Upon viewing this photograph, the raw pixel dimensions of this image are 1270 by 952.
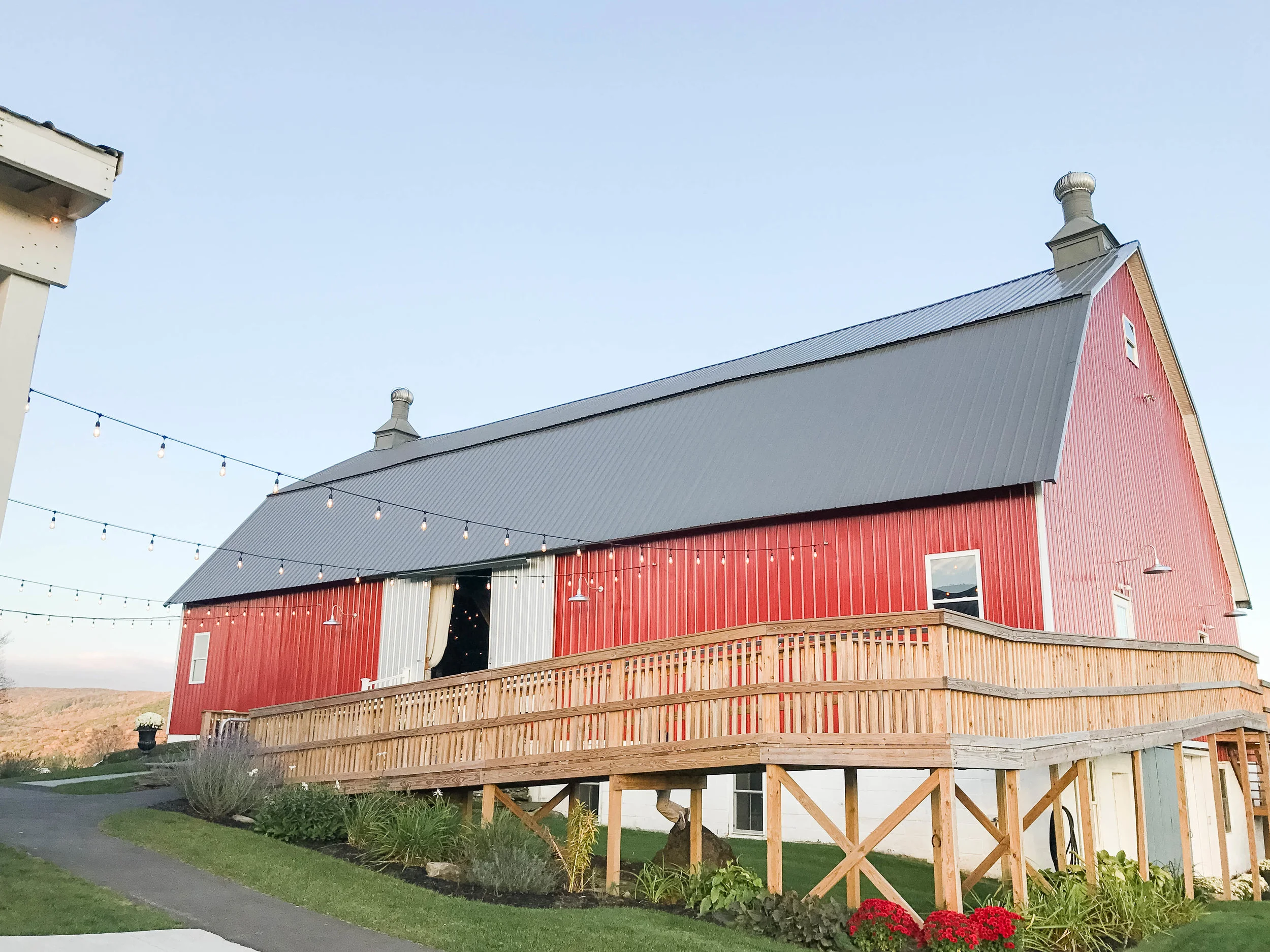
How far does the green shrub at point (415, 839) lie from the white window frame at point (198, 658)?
53.6 ft

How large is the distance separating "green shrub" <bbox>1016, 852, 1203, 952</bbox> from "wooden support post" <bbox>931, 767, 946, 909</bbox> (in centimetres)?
72

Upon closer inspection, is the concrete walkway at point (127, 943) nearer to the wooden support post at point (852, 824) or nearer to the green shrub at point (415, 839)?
the green shrub at point (415, 839)

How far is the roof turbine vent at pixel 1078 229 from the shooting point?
770 inches

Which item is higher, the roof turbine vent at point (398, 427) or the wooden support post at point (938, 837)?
the roof turbine vent at point (398, 427)

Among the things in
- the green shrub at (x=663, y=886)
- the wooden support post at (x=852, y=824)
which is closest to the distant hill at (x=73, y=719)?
the green shrub at (x=663, y=886)

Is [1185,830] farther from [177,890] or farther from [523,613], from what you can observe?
[177,890]

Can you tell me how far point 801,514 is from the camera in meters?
16.7

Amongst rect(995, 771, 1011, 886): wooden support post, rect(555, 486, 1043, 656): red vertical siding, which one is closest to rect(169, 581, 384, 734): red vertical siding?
rect(555, 486, 1043, 656): red vertical siding

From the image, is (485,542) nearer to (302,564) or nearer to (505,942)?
(302,564)

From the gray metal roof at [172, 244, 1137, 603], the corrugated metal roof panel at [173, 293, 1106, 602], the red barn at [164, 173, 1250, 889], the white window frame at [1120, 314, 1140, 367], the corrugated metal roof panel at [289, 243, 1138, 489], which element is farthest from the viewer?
the white window frame at [1120, 314, 1140, 367]

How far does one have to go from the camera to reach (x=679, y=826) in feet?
39.7

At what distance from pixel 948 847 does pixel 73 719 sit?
5629 cm

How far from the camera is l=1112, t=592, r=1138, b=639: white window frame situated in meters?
17.1

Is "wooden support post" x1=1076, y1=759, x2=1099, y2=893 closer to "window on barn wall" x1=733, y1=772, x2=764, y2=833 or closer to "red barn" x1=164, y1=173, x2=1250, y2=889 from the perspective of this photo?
"red barn" x1=164, y1=173, x2=1250, y2=889
